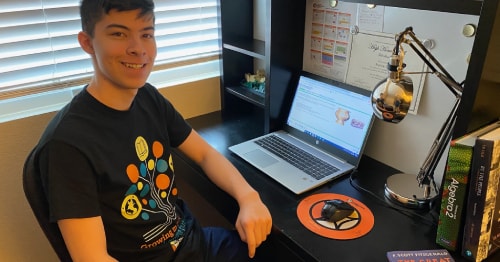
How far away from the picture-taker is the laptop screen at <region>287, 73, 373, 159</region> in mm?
1276

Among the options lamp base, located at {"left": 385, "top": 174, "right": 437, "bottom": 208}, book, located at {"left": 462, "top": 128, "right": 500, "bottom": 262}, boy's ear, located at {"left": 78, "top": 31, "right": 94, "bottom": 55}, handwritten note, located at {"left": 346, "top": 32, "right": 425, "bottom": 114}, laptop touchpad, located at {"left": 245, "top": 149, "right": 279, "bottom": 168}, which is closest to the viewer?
book, located at {"left": 462, "top": 128, "right": 500, "bottom": 262}

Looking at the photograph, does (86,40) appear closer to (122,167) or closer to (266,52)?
(122,167)

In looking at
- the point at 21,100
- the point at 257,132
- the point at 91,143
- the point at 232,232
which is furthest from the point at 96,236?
the point at 257,132

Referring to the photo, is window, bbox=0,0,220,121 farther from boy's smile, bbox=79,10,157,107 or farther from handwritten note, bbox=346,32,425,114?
handwritten note, bbox=346,32,425,114

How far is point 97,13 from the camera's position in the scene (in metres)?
0.91

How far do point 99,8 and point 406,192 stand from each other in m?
0.94

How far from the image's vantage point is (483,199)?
86cm

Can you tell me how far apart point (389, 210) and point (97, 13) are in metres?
0.90

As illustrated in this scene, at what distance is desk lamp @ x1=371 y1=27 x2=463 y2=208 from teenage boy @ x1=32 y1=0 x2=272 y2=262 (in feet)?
1.30

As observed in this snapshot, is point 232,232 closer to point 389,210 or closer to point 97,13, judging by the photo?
point 389,210

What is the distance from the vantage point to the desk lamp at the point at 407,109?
0.95m

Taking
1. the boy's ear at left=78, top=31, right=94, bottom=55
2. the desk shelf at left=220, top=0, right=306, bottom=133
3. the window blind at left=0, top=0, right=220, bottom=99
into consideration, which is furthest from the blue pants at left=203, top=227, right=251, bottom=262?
the window blind at left=0, top=0, right=220, bottom=99

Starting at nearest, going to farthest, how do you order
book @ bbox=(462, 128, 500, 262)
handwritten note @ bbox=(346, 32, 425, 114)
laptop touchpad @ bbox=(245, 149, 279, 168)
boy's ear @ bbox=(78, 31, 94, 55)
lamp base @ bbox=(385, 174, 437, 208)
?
book @ bbox=(462, 128, 500, 262)
boy's ear @ bbox=(78, 31, 94, 55)
lamp base @ bbox=(385, 174, 437, 208)
handwritten note @ bbox=(346, 32, 425, 114)
laptop touchpad @ bbox=(245, 149, 279, 168)

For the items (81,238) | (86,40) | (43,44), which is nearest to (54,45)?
Result: (43,44)
